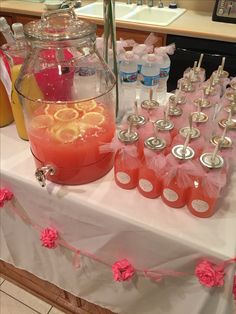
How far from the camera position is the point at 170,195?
2.10 ft

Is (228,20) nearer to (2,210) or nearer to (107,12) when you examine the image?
(107,12)

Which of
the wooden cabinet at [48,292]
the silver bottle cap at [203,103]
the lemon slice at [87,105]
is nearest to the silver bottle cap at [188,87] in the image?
the silver bottle cap at [203,103]

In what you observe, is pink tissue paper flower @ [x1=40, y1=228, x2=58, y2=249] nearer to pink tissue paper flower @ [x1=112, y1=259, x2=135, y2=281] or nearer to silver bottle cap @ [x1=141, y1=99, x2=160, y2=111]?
pink tissue paper flower @ [x1=112, y1=259, x2=135, y2=281]

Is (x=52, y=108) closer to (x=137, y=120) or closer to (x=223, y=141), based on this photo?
(x=137, y=120)

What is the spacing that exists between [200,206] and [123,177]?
183 millimetres

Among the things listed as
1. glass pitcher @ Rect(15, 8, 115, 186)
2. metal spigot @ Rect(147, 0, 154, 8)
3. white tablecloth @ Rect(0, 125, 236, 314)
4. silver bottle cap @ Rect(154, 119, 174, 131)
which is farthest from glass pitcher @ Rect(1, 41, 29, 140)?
metal spigot @ Rect(147, 0, 154, 8)

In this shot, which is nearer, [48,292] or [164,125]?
[164,125]

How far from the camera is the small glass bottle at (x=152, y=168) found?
0.61 metres

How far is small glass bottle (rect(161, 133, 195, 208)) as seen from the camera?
1.94 ft

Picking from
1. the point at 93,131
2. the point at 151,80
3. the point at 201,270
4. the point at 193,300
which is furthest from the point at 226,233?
the point at 151,80

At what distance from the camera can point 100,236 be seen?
28.9 inches

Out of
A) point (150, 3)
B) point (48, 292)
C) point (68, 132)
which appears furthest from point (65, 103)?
point (150, 3)

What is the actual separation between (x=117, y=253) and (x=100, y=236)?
63 millimetres

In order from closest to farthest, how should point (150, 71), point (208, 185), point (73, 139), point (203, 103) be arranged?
point (208, 185)
point (73, 139)
point (203, 103)
point (150, 71)
